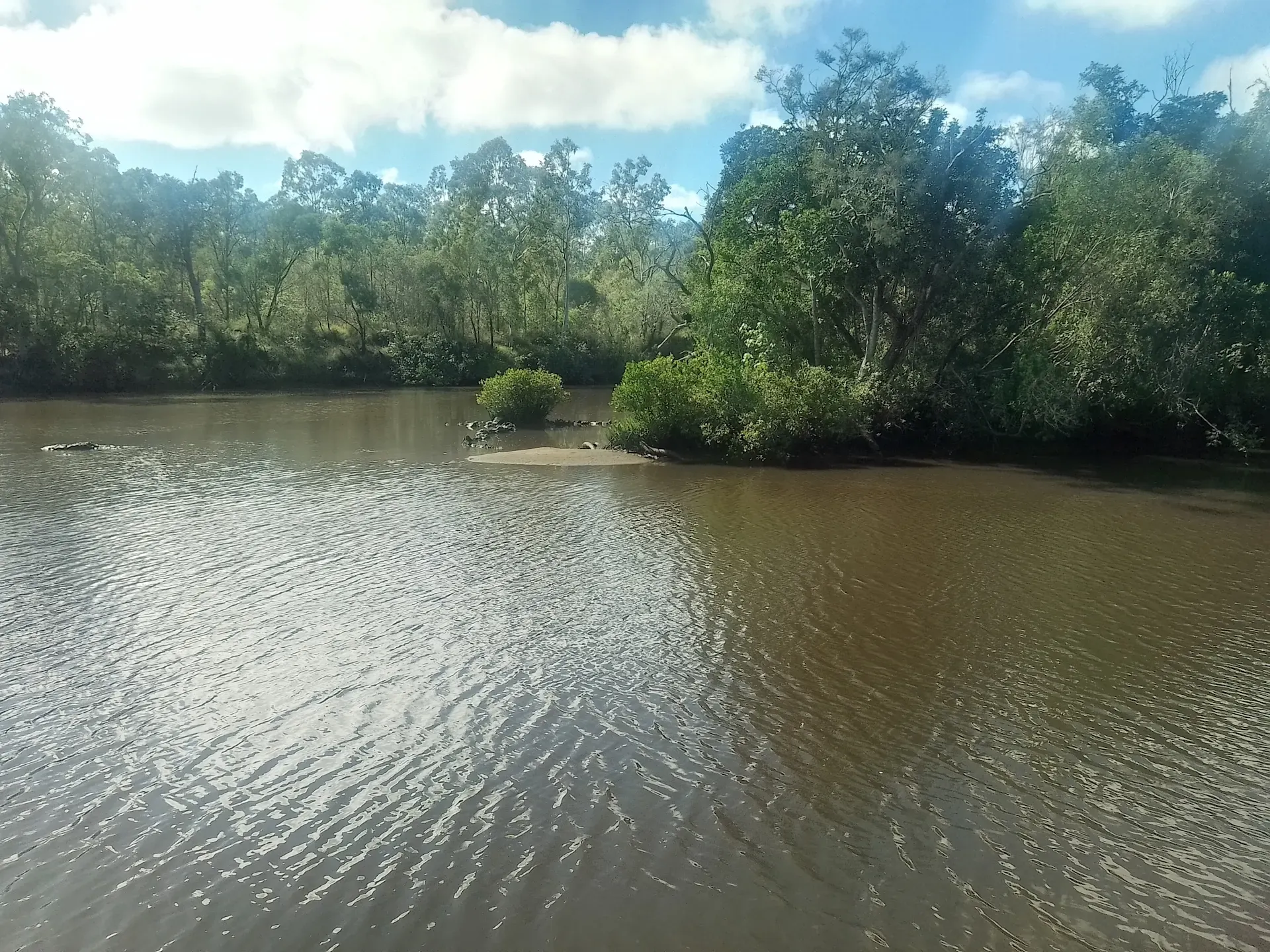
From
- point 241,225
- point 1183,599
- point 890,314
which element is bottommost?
point 1183,599

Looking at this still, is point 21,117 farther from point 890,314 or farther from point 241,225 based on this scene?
point 890,314

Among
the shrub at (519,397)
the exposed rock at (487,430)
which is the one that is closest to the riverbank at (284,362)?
the shrub at (519,397)

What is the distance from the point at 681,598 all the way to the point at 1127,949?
339 inches

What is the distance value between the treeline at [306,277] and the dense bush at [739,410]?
90.3ft

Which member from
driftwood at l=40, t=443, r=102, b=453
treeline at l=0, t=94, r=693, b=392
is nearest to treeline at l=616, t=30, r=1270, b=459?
driftwood at l=40, t=443, r=102, b=453

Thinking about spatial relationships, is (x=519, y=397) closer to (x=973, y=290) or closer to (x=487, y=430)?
(x=487, y=430)

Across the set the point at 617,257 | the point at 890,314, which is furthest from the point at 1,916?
the point at 617,257

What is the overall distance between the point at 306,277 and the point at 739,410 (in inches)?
2114

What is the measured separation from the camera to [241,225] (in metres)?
68.6

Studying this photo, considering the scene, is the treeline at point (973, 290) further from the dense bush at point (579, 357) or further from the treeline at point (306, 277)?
the dense bush at point (579, 357)

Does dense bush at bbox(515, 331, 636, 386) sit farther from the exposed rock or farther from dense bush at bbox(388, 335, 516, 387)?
the exposed rock

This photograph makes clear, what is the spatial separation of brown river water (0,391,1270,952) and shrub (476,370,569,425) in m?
19.2

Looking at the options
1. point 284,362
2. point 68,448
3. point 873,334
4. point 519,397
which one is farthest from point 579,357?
point 68,448

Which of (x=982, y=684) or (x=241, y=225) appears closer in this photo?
(x=982, y=684)
